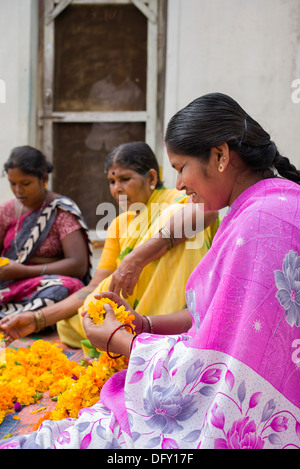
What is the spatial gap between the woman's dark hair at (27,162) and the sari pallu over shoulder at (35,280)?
0.36 m

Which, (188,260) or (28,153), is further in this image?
(28,153)

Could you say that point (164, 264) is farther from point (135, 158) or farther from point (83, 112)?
point (83, 112)

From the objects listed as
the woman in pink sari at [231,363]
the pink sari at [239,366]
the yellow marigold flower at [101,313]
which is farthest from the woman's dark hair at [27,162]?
the pink sari at [239,366]

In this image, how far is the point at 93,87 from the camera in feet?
19.7

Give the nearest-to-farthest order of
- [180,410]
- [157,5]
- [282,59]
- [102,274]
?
1. [180,410]
2. [102,274]
3. [282,59]
4. [157,5]

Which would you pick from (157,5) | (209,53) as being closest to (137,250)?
(209,53)

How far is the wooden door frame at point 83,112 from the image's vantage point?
575cm

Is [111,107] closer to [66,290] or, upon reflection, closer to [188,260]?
[66,290]

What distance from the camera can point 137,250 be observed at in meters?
3.17

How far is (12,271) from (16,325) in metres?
1.00

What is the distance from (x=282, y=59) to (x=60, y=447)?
473 centimetres

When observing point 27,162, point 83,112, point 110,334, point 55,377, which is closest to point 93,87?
point 83,112

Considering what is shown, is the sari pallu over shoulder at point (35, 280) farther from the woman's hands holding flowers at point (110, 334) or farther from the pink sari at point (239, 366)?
the pink sari at point (239, 366)

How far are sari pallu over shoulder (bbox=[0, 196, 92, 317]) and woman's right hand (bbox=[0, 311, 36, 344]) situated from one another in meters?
0.56
